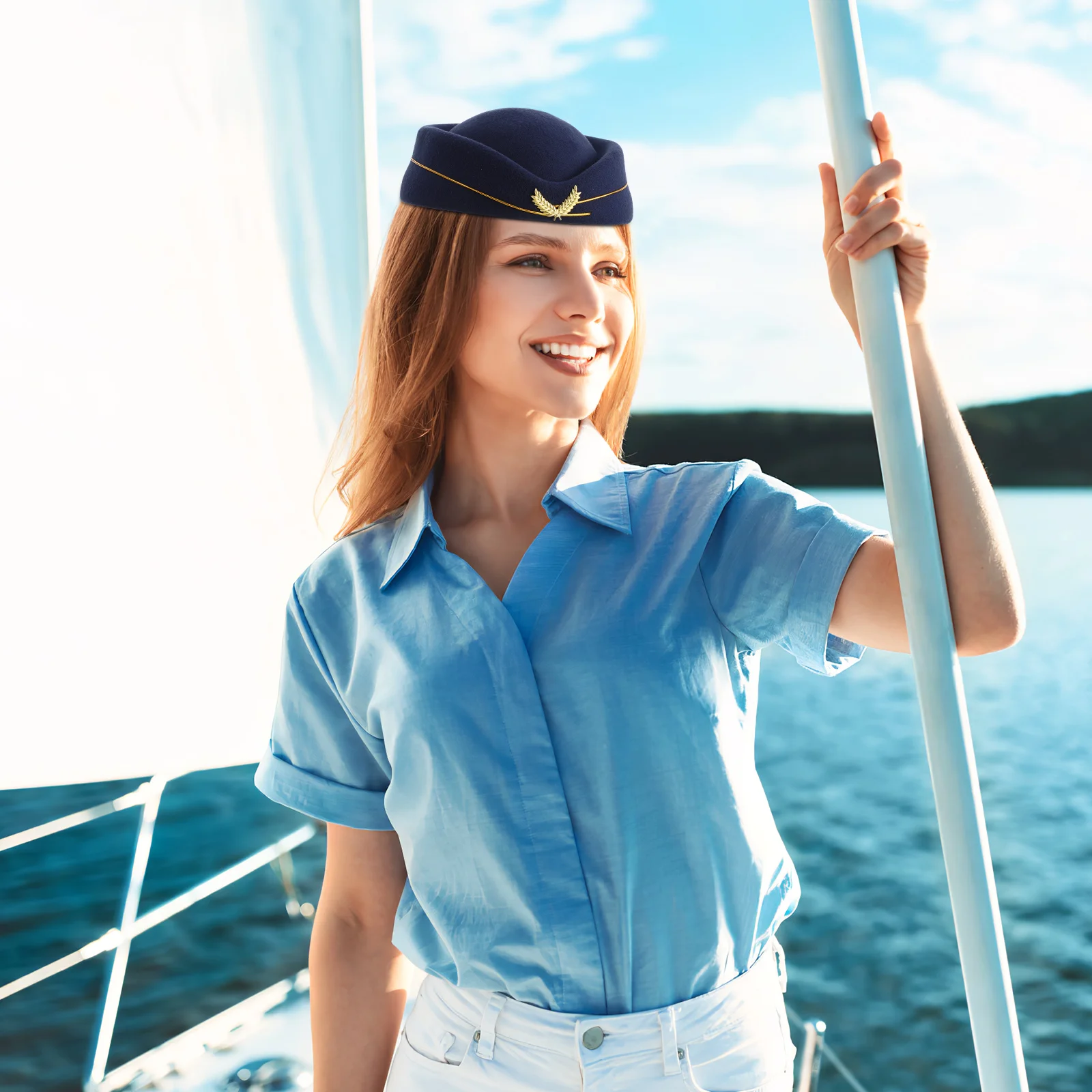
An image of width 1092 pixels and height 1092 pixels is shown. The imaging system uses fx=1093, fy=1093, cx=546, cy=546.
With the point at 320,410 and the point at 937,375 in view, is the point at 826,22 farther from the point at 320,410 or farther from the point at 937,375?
the point at 320,410

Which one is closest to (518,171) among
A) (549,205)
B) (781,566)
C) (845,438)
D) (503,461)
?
(549,205)

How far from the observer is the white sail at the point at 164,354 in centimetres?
148

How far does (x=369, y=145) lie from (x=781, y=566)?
1279mm

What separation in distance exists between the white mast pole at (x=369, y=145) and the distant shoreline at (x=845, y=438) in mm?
19535

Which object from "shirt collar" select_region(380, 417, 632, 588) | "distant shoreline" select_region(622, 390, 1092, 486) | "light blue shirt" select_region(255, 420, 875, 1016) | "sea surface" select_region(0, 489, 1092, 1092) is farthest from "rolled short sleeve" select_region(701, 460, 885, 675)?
"distant shoreline" select_region(622, 390, 1092, 486)

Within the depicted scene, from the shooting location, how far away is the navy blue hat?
1.09 m

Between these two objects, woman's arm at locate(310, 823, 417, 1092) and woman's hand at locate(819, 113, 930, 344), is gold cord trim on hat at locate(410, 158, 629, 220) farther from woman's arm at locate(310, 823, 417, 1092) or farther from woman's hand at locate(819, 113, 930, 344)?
woman's arm at locate(310, 823, 417, 1092)

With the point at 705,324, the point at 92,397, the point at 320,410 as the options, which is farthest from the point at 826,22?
the point at 705,324

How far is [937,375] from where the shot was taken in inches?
30.0

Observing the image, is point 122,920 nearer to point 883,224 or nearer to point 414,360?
point 414,360

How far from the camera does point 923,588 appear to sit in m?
0.68

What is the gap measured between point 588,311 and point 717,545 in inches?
10.3

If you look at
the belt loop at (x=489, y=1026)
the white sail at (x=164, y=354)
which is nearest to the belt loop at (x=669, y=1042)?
the belt loop at (x=489, y=1026)

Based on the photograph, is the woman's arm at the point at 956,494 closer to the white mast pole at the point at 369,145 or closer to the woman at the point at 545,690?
the woman at the point at 545,690
